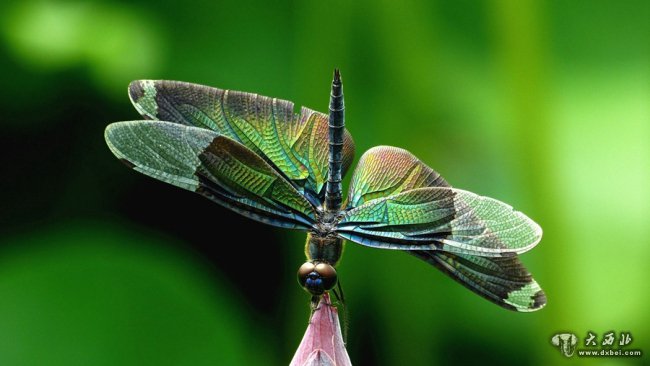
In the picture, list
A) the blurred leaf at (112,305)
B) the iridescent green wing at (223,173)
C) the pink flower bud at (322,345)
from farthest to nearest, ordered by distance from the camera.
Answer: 1. the blurred leaf at (112,305)
2. the iridescent green wing at (223,173)
3. the pink flower bud at (322,345)

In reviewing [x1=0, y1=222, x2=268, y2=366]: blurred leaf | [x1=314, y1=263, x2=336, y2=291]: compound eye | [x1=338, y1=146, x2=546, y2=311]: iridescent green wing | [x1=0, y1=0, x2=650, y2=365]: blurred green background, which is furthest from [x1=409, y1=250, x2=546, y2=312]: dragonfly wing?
[x1=0, y1=222, x2=268, y2=366]: blurred leaf

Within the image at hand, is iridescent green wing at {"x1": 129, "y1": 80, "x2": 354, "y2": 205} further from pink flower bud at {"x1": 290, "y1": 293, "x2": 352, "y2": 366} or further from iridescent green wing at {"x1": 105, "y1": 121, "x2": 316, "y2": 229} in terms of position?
pink flower bud at {"x1": 290, "y1": 293, "x2": 352, "y2": 366}

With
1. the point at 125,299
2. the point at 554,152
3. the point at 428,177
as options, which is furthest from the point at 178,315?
the point at 554,152

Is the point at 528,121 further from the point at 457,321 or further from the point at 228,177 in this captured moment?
the point at 228,177

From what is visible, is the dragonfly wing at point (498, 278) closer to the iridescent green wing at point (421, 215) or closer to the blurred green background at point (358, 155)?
the iridescent green wing at point (421, 215)

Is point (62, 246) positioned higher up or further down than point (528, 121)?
further down

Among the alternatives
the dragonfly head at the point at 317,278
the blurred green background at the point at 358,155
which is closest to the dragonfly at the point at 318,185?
the dragonfly head at the point at 317,278
